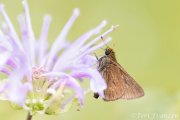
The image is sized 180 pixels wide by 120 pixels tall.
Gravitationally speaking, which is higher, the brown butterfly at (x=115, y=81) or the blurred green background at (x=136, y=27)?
the blurred green background at (x=136, y=27)

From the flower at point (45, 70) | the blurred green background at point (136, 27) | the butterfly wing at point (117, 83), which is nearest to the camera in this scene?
the flower at point (45, 70)

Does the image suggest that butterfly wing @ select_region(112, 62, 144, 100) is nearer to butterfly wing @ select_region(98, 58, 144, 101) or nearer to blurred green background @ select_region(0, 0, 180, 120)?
butterfly wing @ select_region(98, 58, 144, 101)

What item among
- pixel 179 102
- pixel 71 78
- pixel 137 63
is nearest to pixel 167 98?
pixel 179 102

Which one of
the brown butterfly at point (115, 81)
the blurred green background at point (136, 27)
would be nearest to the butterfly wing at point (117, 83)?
the brown butterfly at point (115, 81)

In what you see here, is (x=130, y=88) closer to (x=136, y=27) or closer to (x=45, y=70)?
(x=45, y=70)

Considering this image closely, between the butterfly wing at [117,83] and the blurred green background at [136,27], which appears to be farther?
the blurred green background at [136,27]

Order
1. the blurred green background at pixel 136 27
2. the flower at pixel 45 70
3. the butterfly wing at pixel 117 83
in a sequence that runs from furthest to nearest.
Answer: the blurred green background at pixel 136 27 → the butterfly wing at pixel 117 83 → the flower at pixel 45 70

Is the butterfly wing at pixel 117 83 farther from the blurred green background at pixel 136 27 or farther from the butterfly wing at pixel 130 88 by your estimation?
the blurred green background at pixel 136 27

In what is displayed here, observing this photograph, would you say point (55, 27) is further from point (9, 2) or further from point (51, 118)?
point (51, 118)

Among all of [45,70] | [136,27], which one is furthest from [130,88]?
[136,27]
